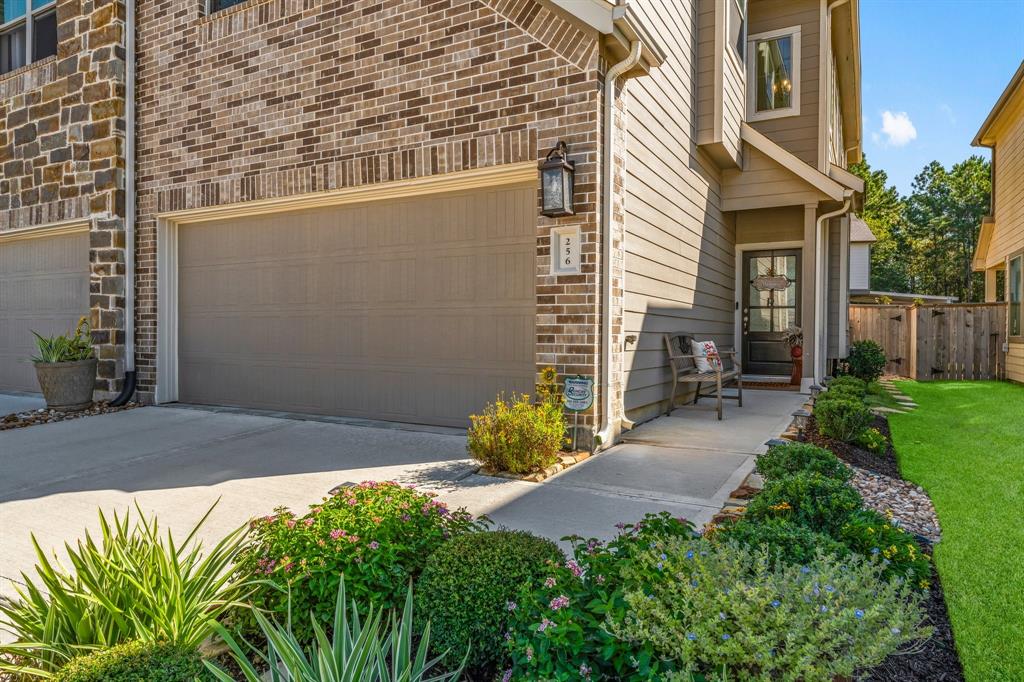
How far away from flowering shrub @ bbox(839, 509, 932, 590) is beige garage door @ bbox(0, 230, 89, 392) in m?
8.57

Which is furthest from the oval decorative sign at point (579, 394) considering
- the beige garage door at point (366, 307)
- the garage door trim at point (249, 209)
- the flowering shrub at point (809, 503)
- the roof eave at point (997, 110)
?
the roof eave at point (997, 110)

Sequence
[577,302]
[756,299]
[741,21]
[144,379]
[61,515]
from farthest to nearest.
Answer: [756,299] < [741,21] < [144,379] < [577,302] < [61,515]

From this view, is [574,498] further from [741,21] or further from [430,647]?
[741,21]

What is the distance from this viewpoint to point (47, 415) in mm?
6871

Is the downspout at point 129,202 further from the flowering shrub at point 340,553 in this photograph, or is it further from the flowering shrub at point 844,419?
the flowering shrub at point 844,419

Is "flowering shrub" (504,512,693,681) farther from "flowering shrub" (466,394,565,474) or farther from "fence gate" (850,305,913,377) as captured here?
"fence gate" (850,305,913,377)

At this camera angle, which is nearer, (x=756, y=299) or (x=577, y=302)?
(x=577, y=302)

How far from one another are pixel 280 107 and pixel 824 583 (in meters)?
6.39

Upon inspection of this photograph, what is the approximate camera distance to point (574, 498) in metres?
3.76

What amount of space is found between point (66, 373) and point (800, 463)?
737 centimetres

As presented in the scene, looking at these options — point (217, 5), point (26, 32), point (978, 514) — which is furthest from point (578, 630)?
point (26, 32)

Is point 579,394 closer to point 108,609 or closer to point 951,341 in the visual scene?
point 108,609

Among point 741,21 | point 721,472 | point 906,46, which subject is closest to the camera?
point 721,472

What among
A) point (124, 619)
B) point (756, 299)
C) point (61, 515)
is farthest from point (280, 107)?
point (756, 299)
